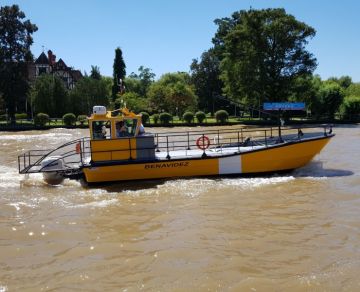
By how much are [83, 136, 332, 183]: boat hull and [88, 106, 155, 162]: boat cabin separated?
1.20 feet

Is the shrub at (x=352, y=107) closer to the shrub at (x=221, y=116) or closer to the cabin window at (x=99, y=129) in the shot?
the shrub at (x=221, y=116)

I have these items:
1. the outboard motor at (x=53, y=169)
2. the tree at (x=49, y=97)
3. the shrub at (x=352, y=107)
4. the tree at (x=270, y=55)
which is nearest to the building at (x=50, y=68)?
the tree at (x=49, y=97)

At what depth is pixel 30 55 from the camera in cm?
6406

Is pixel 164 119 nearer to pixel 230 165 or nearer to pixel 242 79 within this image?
pixel 242 79

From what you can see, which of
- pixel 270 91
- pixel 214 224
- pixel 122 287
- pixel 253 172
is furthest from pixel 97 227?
pixel 270 91

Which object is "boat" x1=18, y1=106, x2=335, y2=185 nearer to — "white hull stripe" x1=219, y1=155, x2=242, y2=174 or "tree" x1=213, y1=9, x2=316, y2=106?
"white hull stripe" x1=219, y1=155, x2=242, y2=174

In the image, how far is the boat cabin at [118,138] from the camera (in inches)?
641

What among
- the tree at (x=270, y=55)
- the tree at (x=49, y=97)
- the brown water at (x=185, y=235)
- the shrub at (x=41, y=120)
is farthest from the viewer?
the tree at (x=49, y=97)

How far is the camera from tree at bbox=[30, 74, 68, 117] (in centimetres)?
6444

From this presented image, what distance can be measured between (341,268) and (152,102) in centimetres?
6466

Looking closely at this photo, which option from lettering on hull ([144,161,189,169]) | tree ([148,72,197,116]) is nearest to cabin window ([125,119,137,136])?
lettering on hull ([144,161,189,169])

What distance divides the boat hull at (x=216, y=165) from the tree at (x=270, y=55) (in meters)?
39.5

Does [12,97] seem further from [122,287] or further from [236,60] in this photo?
[122,287]

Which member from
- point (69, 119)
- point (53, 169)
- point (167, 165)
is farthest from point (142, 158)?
point (69, 119)
